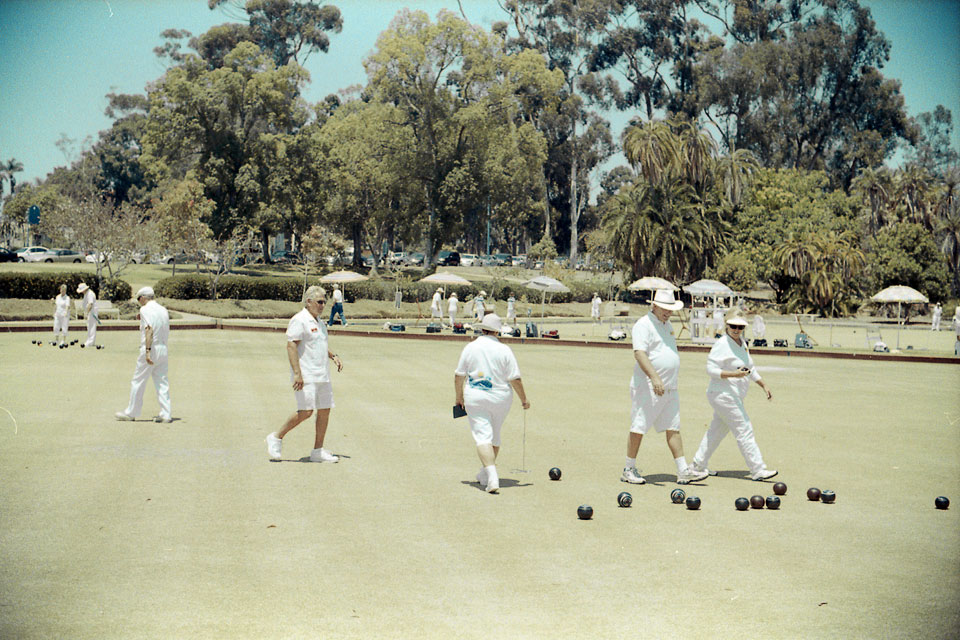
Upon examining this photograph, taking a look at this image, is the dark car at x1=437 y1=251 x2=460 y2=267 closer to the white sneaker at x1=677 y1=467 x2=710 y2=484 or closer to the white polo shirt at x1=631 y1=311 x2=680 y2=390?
the white sneaker at x1=677 y1=467 x2=710 y2=484

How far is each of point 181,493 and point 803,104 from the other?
241 ft

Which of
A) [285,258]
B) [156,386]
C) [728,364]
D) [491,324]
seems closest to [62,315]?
[156,386]

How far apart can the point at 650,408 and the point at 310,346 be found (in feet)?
11.5

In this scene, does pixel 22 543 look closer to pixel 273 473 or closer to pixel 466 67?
pixel 273 473

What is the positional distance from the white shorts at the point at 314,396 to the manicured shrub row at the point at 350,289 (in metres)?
40.2

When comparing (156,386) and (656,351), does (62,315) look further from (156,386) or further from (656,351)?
(656,351)

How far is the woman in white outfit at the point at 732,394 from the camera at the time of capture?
31.8 feet

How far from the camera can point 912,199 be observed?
2689 inches

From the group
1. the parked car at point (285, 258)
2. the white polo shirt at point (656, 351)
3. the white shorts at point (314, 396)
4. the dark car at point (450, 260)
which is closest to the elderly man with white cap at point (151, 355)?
the white shorts at point (314, 396)

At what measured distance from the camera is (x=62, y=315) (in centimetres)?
2627

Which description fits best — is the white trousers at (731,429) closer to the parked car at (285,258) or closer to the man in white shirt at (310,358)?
the man in white shirt at (310,358)

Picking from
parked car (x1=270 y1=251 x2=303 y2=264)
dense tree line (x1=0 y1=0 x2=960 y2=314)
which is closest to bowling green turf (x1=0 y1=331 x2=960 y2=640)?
dense tree line (x1=0 y1=0 x2=960 y2=314)

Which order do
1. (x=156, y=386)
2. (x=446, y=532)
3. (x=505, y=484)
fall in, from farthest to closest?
(x=156, y=386)
(x=505, y=484)
(x=446, y=532)

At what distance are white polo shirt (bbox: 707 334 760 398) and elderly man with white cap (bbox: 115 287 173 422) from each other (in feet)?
22.6
